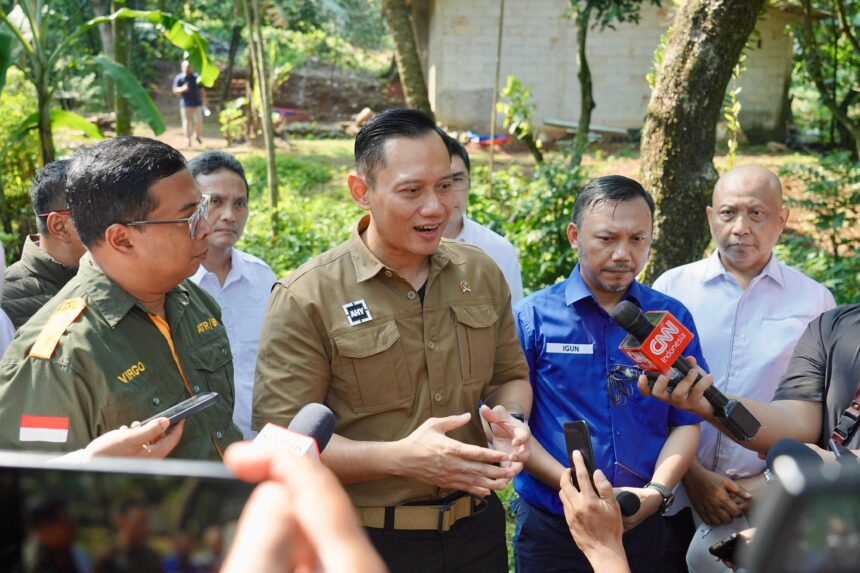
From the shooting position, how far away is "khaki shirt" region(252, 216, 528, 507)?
2.59 meters

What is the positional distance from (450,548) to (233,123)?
46.7 feet

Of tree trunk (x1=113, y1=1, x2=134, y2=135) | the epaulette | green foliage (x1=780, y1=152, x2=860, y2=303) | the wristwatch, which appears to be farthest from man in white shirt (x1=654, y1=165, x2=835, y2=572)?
tree trunk (x1=113, y1=1, x2=134, y2=135)

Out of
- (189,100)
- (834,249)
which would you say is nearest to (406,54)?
(834,249)

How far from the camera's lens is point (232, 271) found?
150 inches

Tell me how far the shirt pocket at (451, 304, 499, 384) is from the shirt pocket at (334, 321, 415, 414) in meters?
0.21

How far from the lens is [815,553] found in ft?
2.39

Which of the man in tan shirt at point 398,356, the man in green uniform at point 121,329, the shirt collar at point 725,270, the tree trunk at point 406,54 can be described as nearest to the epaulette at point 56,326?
the man in green uniform at point 121,329

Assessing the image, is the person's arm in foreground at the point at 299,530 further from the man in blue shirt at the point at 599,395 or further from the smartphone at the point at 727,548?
the man in blue shirt at the point at 599,395

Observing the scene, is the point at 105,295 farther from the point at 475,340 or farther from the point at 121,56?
the point at 121,56

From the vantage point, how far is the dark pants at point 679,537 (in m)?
3.59

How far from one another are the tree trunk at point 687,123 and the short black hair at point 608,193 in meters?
1.86

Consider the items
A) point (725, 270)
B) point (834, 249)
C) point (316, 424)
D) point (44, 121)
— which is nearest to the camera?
point (316, 424)

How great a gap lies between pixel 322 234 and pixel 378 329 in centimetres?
655

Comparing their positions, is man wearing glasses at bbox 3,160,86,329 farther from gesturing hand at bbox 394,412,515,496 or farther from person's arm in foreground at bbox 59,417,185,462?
gesturing hand at bbox 394,412,515,496
